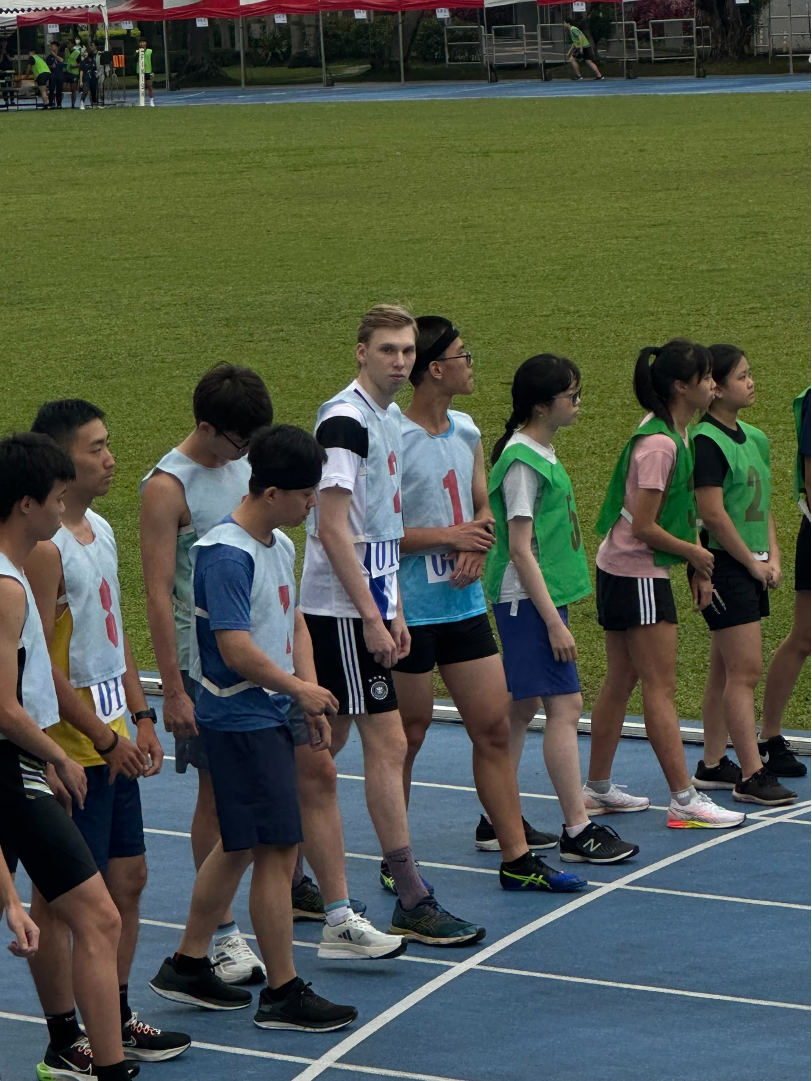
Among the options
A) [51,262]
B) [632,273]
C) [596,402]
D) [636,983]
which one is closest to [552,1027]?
[636,983]

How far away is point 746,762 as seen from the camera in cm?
627

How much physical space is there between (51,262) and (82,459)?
19.5 meters

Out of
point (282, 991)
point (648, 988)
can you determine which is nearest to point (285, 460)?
point (282, 991)

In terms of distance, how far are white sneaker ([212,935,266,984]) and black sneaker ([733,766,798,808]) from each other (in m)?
1.99

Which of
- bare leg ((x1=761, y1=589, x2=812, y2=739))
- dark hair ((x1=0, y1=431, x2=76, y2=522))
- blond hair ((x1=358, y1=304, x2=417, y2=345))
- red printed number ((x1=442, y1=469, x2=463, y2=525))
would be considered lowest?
bare leg ((x1=761, y1=589, x2=812, y2=739))

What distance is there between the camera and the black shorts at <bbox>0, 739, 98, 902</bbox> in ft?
13.1

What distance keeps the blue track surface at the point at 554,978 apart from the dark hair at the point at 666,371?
1.41 m

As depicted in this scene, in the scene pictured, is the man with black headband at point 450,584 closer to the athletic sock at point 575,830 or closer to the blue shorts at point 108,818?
the athletic sock at point 575,830

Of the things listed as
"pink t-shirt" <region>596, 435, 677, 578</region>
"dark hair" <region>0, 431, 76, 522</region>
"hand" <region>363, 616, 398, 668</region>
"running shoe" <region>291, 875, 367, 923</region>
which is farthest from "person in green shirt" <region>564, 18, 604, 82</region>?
"dark hair" <region>0, 431, 76, 522</region>

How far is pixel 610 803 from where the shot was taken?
6305 millimetres

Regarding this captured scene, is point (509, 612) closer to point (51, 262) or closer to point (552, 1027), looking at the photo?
point (552, 1027)

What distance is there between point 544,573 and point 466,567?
0.44 metres

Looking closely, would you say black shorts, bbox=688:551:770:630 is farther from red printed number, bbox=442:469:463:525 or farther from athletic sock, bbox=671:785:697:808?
red printed number, bbox=442:469:463:525

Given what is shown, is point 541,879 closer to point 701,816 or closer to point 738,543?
point 701,816
